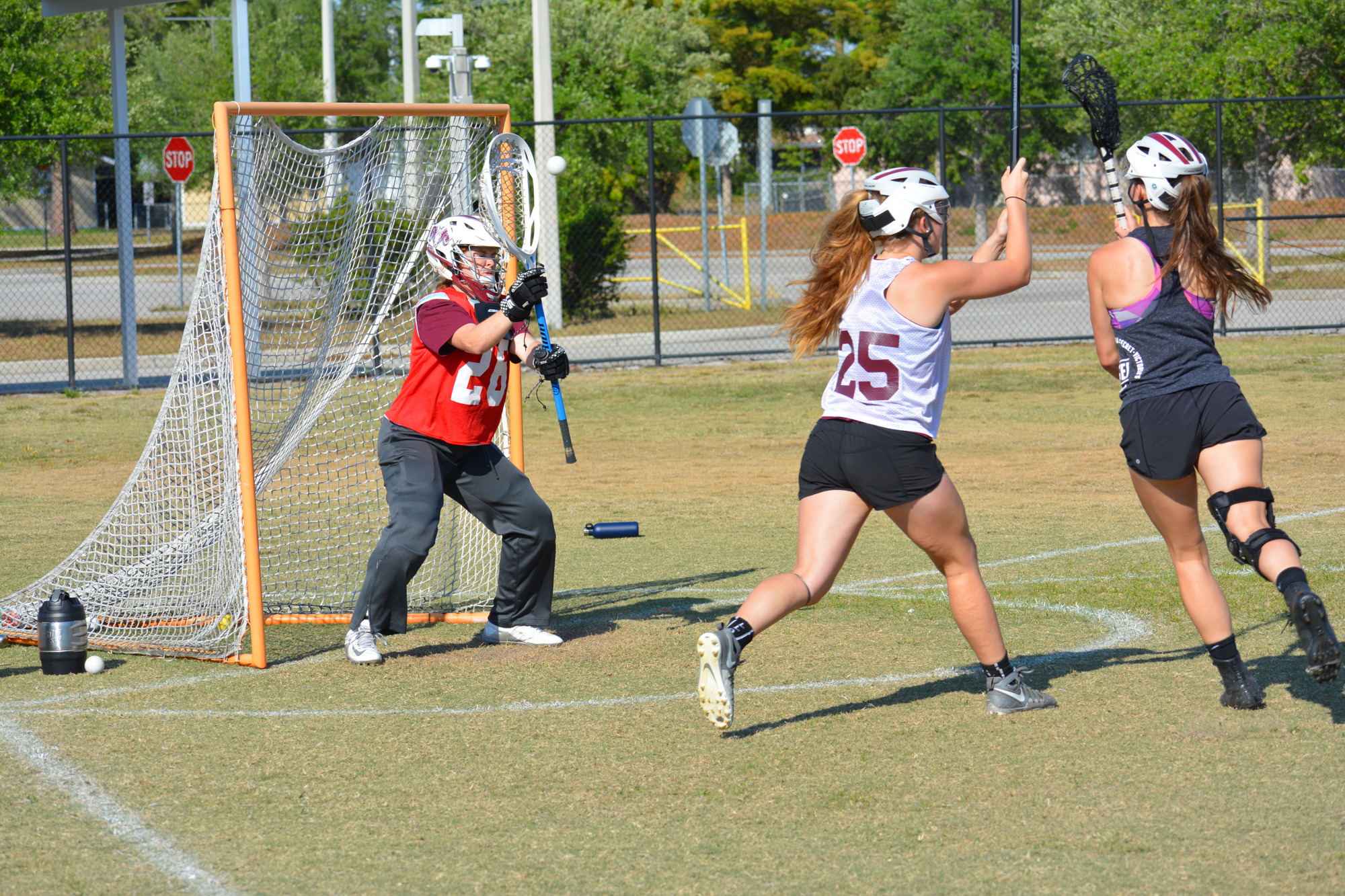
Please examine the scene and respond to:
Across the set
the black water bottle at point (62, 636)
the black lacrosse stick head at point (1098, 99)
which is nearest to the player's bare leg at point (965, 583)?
the black lacrosse stick head at point (1098, 99)

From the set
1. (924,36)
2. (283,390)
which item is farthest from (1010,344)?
(924,36)

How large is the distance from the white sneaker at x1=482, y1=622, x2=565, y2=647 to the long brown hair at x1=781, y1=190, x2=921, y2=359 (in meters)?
2.19

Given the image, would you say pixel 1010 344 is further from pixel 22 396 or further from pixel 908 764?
pixel 908 764

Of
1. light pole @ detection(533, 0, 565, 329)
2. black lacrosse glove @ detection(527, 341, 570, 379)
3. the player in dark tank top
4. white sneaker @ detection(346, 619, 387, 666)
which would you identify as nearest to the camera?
the player in dark tank top

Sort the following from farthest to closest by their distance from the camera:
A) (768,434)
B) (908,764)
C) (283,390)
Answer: (768,434), (283,390), (908,764)

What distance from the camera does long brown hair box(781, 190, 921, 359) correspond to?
17.4ft

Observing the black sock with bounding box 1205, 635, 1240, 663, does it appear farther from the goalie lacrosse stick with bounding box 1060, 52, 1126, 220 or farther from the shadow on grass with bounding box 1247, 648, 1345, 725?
the goalie lacrosse stick with bounding box 1060, 52, 1126, 220

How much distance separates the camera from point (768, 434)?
540 inches

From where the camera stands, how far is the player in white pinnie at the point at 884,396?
16.9 ft

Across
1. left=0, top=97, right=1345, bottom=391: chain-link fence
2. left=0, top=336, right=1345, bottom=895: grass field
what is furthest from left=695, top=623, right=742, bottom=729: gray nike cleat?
left=0, top=97, right=1345, bottom=391: chain-link fence

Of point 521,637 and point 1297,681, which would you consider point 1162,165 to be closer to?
point 1297,681

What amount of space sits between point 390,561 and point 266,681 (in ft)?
2.45

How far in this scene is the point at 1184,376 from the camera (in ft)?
17.1

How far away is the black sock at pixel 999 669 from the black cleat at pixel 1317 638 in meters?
1.16
